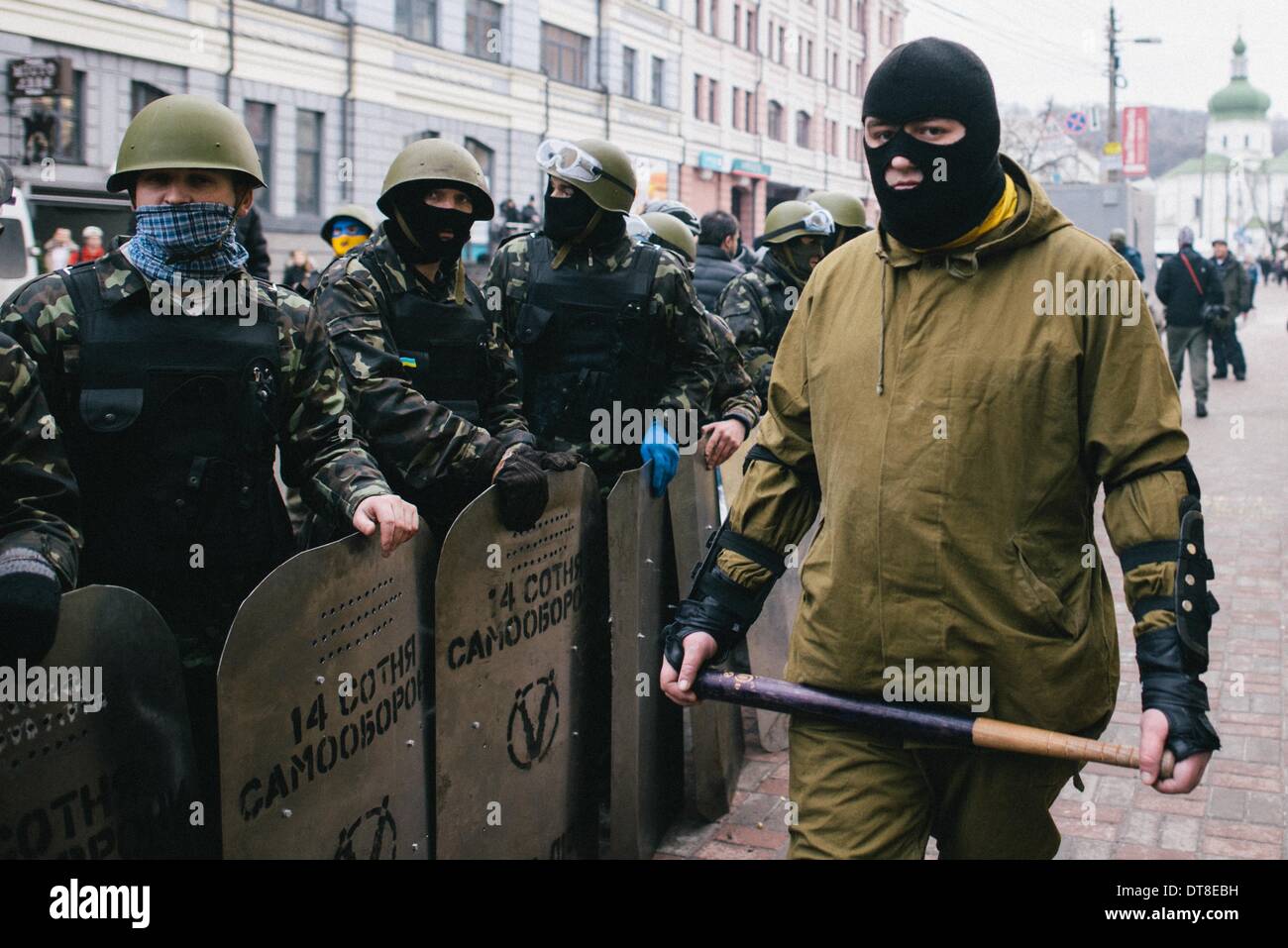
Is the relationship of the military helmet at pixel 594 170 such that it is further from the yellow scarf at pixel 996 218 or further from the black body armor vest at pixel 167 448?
the yellow scarf at pixel 996 218

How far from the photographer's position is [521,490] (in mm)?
3336

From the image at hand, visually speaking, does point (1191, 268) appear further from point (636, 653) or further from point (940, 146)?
point (940, 146)

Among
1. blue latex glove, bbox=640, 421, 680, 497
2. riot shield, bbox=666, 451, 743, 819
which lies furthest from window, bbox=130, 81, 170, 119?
blue latex glove, bbox=640, 421, 680, 497

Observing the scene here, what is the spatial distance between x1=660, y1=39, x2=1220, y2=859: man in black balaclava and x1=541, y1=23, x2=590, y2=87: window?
108 feet

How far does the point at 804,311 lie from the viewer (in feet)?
9.08

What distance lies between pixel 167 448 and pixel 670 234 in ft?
13.8

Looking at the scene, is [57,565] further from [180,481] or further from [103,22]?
[103,22]

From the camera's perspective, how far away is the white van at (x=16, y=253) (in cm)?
1121

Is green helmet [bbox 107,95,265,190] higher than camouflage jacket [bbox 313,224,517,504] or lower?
higher

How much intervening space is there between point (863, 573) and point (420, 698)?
1094 mm

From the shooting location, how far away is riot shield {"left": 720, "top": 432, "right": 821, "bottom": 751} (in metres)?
5.13

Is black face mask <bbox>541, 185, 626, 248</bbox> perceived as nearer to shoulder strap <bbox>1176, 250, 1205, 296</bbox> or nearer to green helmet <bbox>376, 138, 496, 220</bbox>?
green helmet <bbox>376, 138, 496, 220</bbox>
